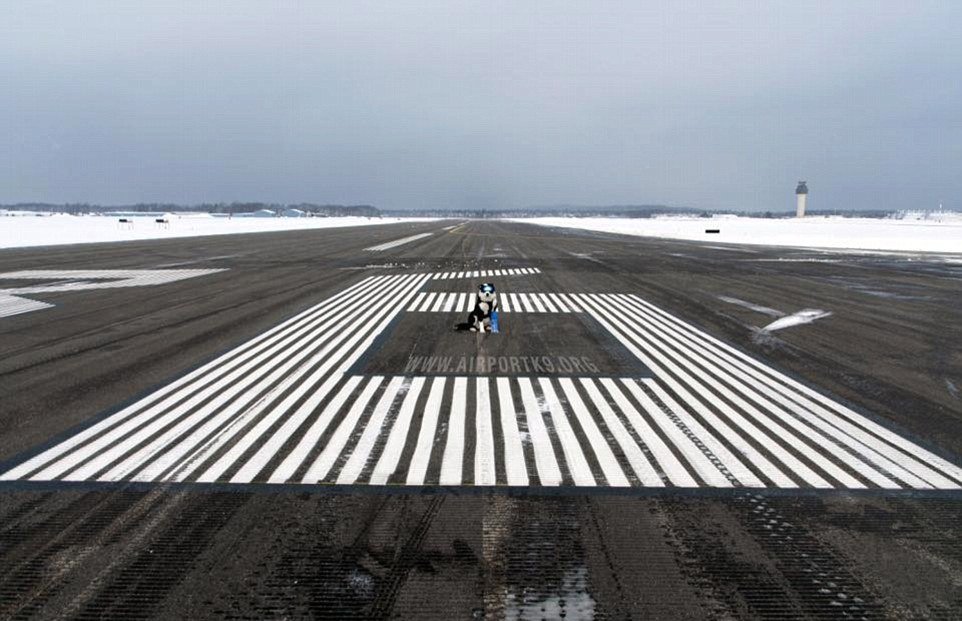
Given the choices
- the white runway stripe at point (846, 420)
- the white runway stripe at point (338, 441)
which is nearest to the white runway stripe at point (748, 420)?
the white runway stripe at point (846, 420)

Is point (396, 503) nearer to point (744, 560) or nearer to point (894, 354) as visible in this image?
point (744, 560)

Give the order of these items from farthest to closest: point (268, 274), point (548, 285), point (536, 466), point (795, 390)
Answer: point (268, 274), point (548, 285), point (795, 390), point (536, 466)

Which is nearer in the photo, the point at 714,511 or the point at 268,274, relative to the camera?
the point at 714,511

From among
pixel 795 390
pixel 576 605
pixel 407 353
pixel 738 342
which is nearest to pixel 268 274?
pixel 407 353

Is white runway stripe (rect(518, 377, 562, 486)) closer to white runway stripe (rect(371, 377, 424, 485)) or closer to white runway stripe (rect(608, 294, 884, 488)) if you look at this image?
white runway stripe (rect(371, 377, 424, 485))

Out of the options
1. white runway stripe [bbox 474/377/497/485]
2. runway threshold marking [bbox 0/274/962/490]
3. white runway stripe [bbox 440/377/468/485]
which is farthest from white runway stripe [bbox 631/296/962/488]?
white runway stripe [bbox 440/377/468/485]

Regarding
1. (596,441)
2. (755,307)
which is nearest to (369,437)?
(596,441)
